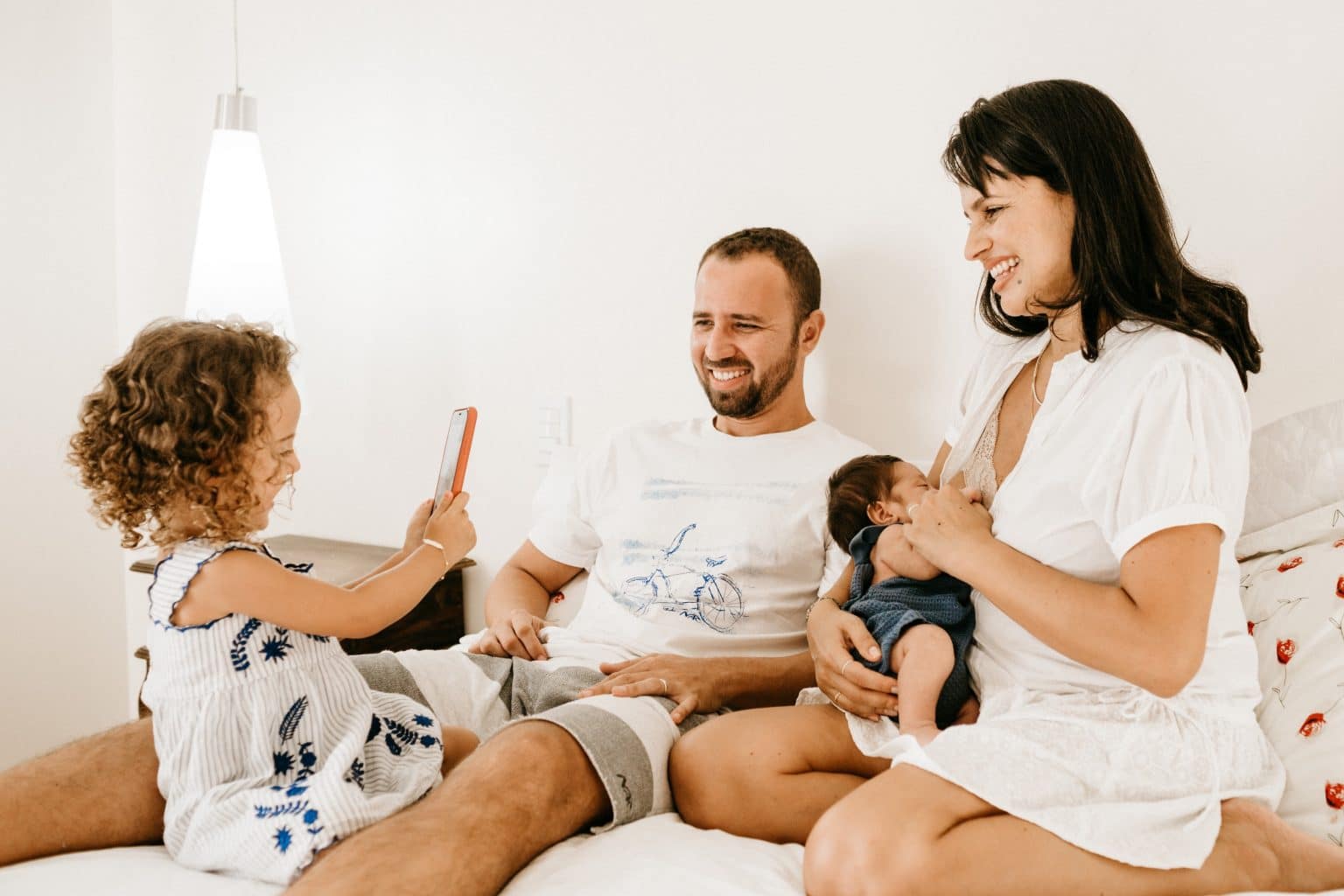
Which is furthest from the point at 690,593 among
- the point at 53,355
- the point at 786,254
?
the point at 53,355

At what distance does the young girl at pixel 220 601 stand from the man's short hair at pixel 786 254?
806mm

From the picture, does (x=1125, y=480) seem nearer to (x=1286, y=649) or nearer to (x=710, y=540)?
(x=1286, y=649)

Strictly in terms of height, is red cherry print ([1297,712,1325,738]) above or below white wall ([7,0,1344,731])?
below

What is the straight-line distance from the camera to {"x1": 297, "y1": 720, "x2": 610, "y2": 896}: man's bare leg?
1039 mm

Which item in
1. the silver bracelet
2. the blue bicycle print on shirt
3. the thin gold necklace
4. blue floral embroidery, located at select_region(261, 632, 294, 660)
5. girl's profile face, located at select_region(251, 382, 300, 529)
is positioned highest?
the thin gold necklace

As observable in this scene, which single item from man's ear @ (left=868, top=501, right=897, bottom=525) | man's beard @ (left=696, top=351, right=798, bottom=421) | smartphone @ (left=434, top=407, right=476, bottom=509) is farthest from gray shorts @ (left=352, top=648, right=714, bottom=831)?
man's beard @ (left=696, top=351, right=798, bottom=421)

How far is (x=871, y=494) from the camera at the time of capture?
155 centimetres

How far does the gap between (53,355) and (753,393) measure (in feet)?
6.37

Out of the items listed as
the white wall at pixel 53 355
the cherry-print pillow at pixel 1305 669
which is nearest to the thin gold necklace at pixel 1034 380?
the cherry-print pillow at pixel 1305 669

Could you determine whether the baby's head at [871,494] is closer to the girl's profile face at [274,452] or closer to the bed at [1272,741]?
the bed at [1272,741]

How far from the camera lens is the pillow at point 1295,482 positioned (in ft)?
4.45

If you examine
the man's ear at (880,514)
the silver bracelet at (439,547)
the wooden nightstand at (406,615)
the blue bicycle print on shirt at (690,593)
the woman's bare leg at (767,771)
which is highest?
the man's ear at (880,514)

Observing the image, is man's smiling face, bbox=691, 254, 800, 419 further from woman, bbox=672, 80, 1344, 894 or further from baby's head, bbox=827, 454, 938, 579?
woman, bbox=672, 80, 1344, 894

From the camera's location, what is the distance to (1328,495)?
1.37 metres
